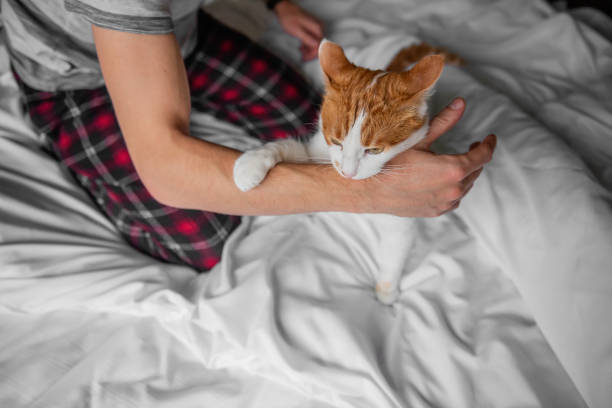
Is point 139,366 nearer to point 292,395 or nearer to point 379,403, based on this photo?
point 292,395

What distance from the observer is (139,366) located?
0.81 m

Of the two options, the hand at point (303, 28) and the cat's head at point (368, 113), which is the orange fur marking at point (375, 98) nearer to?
the cat's head at point (368, 113)

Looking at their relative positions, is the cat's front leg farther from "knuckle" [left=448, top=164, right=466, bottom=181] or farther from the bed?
"knuckle" [left=448, top=164, right=466, bottom=181]

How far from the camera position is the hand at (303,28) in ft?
4.70

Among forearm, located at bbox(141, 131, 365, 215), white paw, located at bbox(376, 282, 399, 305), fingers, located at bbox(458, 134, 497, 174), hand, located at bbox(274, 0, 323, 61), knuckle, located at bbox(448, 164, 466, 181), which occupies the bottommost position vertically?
white paw, located at bbox(376, 282, 399, 305)

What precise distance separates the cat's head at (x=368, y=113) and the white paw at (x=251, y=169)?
15 cm

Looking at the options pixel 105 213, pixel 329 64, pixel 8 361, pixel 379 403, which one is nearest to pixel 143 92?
pixel 329 64

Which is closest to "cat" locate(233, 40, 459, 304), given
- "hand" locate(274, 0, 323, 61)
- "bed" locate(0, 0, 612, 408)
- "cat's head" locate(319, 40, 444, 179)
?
"cat's head" locate(319, 40, 444, 179)

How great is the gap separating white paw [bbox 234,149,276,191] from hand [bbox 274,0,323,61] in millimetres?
809

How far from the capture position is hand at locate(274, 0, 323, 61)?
1.43m

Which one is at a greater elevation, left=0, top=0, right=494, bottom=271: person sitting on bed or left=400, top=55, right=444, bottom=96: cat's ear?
left=400, top=55, right=444, bottom=96: cat's ear

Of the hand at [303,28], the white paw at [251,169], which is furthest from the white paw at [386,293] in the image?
the hand at [303,28]

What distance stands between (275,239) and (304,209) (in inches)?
8.0

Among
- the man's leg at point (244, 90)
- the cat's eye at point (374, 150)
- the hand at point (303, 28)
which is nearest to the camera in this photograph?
the cat's eye at point (374, 150)
